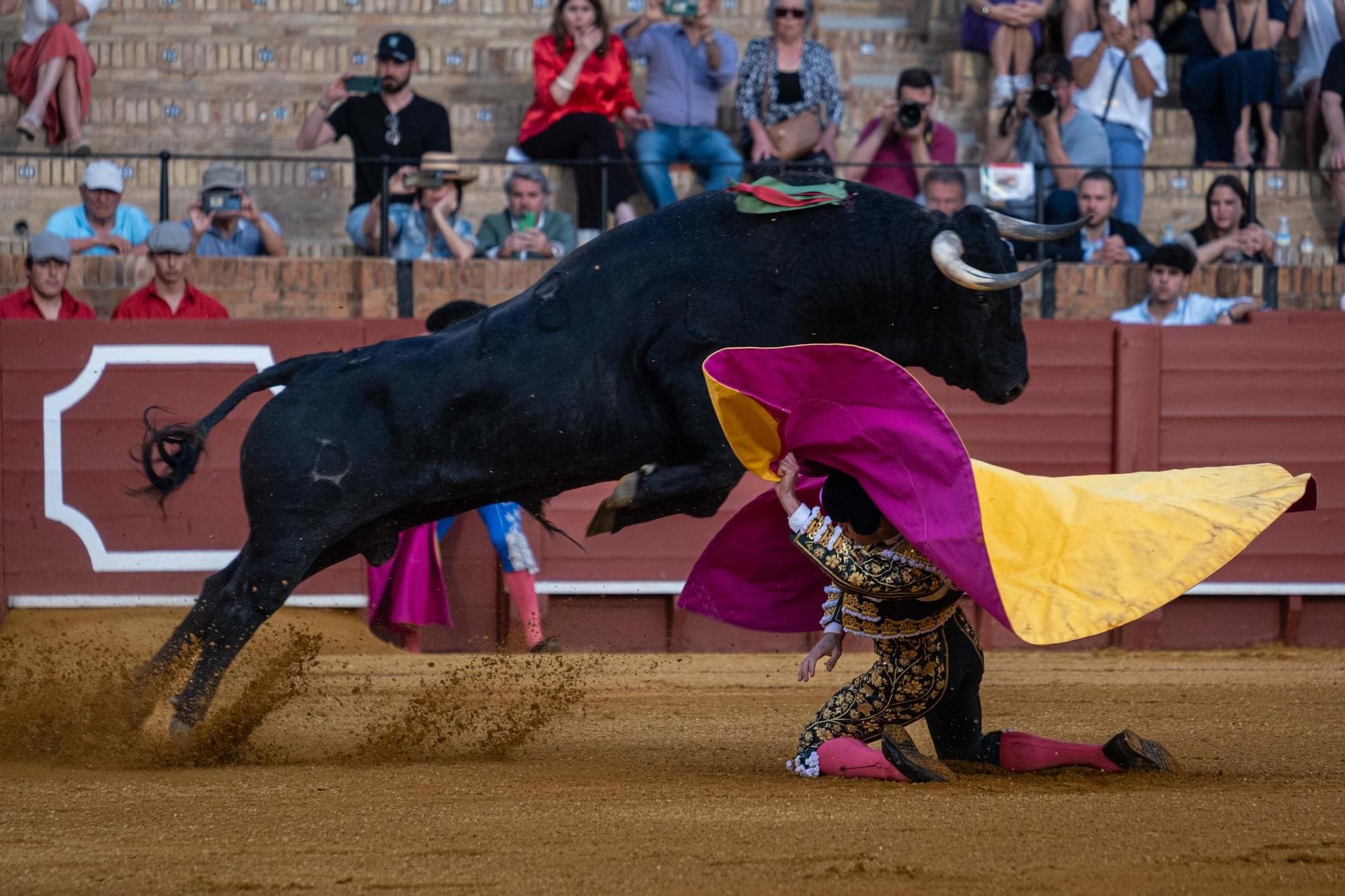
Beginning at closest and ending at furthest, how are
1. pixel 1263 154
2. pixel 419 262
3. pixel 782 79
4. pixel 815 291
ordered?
pixel 815 291 → pixel 419 262 → pixel 782 79 → pixel 1263 154

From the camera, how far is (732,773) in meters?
4.70

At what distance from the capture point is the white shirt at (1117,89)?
9.77 metres

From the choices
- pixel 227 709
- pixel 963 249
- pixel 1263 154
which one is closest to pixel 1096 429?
pixel 1263 154

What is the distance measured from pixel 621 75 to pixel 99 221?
288 cm

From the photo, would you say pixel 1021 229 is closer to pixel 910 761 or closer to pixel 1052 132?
pixel 910 761

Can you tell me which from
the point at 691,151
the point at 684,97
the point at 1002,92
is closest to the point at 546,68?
the point at 684,97

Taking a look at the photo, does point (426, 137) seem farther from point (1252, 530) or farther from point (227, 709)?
point (1252, 530)

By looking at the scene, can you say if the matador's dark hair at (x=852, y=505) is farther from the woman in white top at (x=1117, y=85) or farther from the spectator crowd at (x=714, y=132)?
the woman in white top at (x=1117, y=85)

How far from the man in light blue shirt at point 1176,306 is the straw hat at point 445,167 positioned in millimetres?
3435

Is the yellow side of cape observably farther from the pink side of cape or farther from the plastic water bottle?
the plastic water bottle

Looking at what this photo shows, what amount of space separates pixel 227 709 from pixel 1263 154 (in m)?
7.24

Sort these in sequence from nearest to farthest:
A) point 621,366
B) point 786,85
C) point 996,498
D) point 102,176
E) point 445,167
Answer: point 996,498, point 621,366, point 445,167, point 102,176, point 786,85

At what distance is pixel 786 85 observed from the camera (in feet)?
30.4

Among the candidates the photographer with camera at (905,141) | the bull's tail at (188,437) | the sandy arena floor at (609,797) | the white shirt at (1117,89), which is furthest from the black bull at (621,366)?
the white shirt at (1117,89)
